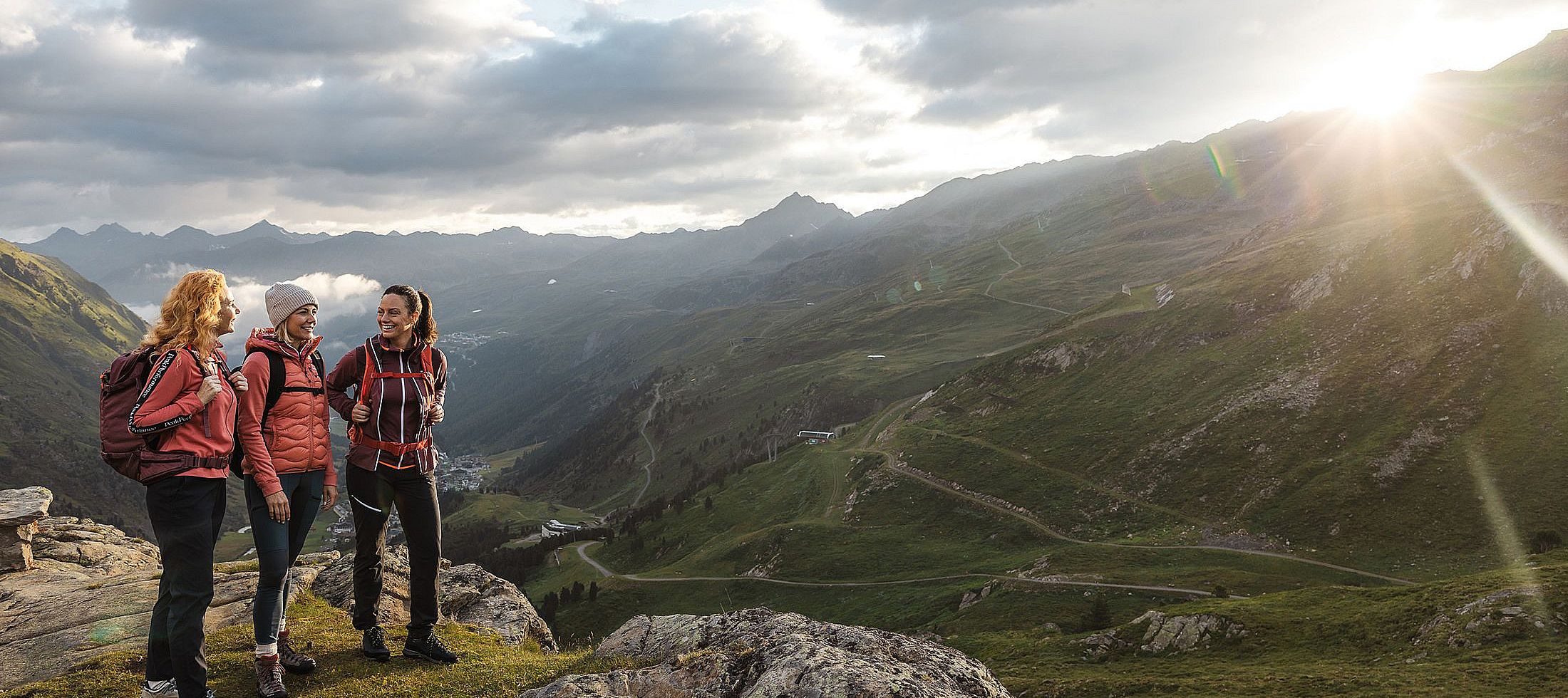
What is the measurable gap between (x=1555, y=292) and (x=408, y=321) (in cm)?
11113

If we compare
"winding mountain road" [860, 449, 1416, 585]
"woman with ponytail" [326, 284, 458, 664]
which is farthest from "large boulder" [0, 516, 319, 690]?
"winding mountain road" [860, 449, 1416, 585]

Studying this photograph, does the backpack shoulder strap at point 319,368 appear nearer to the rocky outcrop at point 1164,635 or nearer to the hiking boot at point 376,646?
the hiking boot at point 376,646

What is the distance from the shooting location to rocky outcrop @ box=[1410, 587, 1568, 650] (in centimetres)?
3062

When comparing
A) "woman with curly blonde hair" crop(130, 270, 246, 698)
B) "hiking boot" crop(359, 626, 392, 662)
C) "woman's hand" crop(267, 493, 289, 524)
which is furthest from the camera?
"hiking boot" crop(359, 626, 392, 662)

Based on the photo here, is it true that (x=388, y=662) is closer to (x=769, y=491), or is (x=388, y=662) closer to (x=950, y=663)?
(x=950, y=663)

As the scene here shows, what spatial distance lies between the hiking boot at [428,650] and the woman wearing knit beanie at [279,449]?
1708 millimetres

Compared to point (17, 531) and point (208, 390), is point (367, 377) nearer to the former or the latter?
point (208, 390)

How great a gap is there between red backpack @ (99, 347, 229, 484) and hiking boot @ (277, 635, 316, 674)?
441cm

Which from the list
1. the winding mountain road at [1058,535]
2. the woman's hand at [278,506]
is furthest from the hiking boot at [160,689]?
the winding mountain road at [1058,535]

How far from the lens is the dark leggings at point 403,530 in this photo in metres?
14.0

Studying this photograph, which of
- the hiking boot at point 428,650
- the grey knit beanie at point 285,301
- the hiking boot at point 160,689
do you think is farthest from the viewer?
the hiking boot at point 428,650

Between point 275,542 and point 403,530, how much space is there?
82.8 inches

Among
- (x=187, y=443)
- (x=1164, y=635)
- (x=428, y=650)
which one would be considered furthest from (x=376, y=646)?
(x=1164, y=635)

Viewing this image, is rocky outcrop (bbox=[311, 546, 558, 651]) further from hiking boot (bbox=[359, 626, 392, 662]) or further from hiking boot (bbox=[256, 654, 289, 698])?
hiking boot (bbox=[256, 654, 289, 698])
